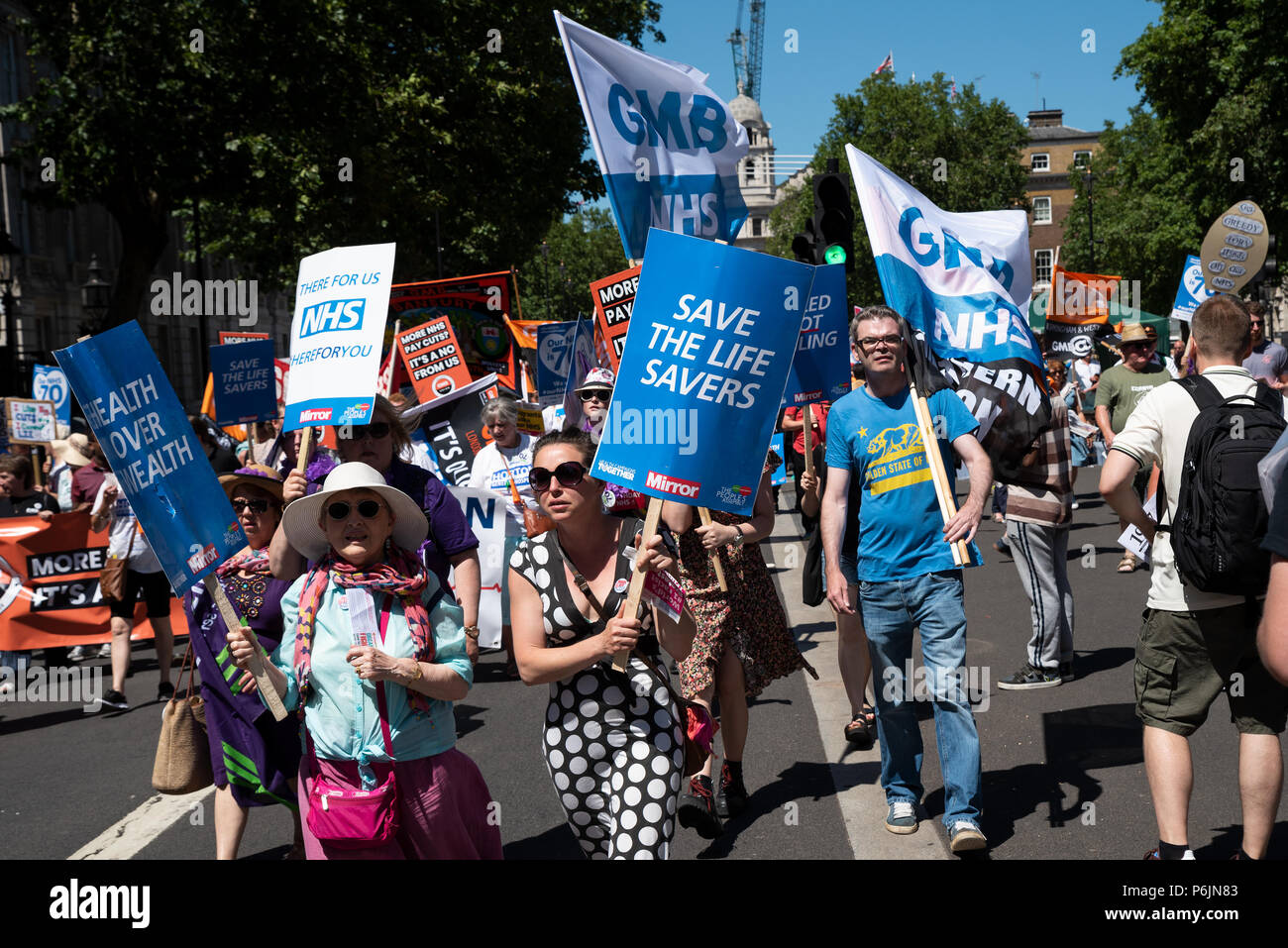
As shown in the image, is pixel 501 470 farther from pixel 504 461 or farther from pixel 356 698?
pixel 356 698

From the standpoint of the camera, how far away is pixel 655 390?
353cm

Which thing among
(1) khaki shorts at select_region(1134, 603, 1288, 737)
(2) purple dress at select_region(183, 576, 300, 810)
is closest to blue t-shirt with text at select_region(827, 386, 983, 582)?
(1) khaki shorts at select_region(1134, 603, 1288, 737)

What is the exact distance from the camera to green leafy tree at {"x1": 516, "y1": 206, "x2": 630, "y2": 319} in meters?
75.8

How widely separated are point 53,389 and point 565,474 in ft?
47.9

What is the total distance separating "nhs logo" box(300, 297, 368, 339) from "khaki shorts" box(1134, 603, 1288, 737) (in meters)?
3.12

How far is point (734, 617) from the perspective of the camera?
5641 mm

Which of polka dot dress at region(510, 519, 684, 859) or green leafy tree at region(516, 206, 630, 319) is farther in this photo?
green leafy tree at region(516, 206, 630, 319)

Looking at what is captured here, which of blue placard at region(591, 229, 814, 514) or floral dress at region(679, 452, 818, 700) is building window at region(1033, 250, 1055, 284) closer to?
floral dress at region(679, 452, 818, 700)

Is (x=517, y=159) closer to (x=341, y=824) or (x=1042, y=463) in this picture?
(x=1042, y=463)

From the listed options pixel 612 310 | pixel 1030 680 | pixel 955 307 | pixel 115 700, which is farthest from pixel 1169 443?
pixel 115 700

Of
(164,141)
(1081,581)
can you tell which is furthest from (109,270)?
(1081,581)

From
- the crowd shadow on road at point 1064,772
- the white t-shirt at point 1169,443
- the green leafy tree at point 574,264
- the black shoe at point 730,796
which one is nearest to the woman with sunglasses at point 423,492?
the black shoe at point 730,796

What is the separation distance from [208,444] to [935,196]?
56.2m
